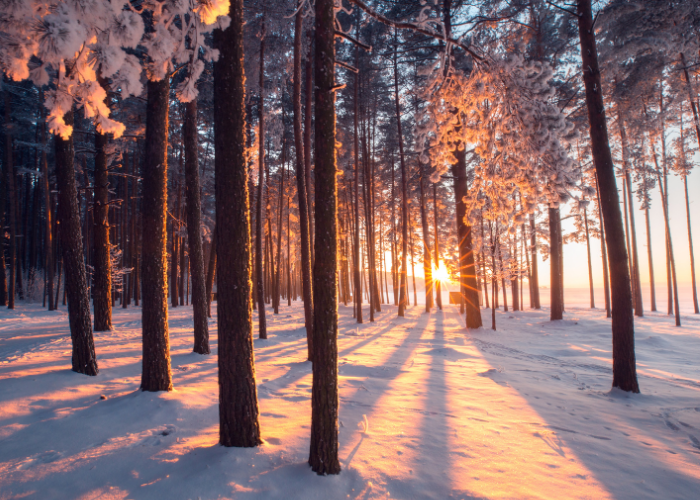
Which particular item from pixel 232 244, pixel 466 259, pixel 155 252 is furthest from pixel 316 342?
pixel 466 259

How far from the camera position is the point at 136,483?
276cm

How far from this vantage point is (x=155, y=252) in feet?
16.0

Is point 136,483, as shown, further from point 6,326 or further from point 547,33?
point 547,33

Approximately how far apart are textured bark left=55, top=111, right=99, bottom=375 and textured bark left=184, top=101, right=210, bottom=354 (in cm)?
204

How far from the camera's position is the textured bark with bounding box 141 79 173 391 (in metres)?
4.75

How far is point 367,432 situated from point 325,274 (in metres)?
2.12

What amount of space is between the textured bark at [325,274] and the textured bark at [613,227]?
5548 millimetres

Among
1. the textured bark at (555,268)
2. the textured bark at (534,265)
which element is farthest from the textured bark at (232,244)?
the textured bark at (534,265)

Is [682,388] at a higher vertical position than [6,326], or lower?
lower

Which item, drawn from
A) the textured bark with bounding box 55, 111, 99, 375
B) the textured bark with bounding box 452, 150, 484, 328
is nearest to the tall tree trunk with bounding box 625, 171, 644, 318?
the textured bark with bounding box 452, 150, 484, 328

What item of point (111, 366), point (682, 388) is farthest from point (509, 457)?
point (111, 366)

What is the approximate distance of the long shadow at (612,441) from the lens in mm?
3068

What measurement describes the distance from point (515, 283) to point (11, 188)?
32.0 meters

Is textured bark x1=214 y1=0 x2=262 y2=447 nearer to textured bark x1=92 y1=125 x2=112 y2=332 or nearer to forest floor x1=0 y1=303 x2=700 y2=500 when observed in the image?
forest floor x1=0 y1=303 x2=700 y2=500
